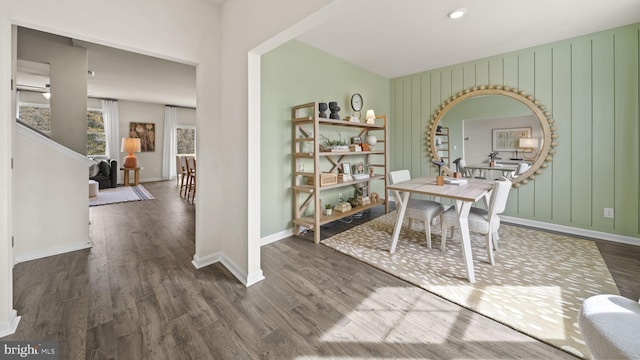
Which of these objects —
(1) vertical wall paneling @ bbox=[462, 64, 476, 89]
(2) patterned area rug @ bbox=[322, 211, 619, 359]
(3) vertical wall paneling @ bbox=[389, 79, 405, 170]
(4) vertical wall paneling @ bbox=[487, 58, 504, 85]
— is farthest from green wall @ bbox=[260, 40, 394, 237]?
(4) vertical wall paneling @ bbox=[487, 58, 504, 85]

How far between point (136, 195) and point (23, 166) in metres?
3.52

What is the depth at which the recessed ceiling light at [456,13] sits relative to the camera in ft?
8.09

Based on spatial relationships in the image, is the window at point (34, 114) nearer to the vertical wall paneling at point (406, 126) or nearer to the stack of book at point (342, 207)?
the stack of book at point (342, 207)

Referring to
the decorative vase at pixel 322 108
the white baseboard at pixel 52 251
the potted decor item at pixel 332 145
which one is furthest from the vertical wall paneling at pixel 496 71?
the white baseboard at pixel 52 251

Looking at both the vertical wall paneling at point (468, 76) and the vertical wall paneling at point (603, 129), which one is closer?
the vertical wall paneling at point (603, 129)

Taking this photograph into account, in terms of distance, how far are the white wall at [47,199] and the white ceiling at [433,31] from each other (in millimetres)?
1576

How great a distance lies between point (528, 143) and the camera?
11.5 ft

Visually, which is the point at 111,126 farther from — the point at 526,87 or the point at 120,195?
the point at 526,87

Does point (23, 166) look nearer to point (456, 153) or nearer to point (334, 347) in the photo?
point (334, 347)

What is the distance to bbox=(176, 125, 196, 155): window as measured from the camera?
8617 mm

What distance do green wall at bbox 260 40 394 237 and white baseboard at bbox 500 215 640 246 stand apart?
279cm

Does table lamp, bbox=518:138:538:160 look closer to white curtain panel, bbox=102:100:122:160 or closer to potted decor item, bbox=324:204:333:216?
potted decor item, bbox=324:204:333:216

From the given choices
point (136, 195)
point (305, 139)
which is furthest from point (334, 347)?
point (136, 195)

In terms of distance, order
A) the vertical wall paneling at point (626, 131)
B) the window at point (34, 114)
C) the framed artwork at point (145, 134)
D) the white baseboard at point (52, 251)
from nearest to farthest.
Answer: the white baseboard at point (52, 251), the vertical wall paneling at point (626, 131), the window at point (34, 114), the framed artwork at point (145, 134)
